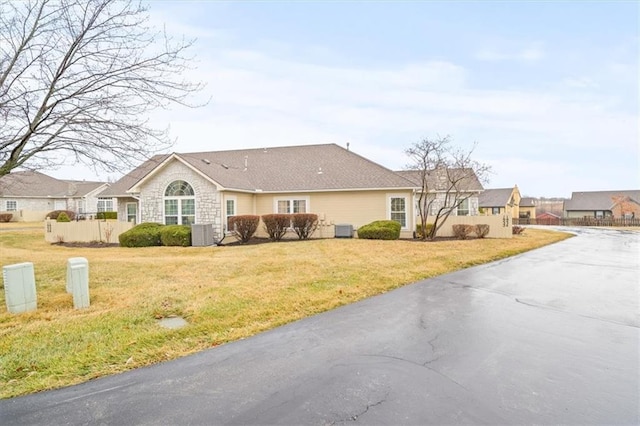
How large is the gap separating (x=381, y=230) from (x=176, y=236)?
9.83 m

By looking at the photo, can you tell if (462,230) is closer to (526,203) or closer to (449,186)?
(449,186)

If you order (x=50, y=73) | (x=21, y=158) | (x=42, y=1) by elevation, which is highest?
(x=42, y=1)

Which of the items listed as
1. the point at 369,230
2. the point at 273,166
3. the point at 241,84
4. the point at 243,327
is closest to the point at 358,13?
the point at 241,84

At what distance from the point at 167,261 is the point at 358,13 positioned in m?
11.4

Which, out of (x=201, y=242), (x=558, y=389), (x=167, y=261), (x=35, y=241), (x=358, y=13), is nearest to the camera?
(x=558, y=389)

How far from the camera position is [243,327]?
552cm

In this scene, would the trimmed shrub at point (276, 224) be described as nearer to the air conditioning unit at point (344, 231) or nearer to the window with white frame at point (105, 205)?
the air conditioning unit at point (344, 231)

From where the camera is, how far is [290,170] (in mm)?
21938

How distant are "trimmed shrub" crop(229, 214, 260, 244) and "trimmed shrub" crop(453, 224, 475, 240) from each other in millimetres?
11528

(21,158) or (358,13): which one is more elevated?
(358,13)

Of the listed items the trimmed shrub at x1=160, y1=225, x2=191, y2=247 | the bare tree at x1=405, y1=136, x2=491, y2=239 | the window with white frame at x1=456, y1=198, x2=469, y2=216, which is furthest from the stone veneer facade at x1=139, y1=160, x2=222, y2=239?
the window with white frame at x1=456, y1=198, x2=469, y2=216

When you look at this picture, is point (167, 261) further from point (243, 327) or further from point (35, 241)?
point (35, 241)

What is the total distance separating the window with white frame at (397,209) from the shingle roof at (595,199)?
5527 centimetres

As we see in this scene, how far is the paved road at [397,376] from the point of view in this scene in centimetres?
312
